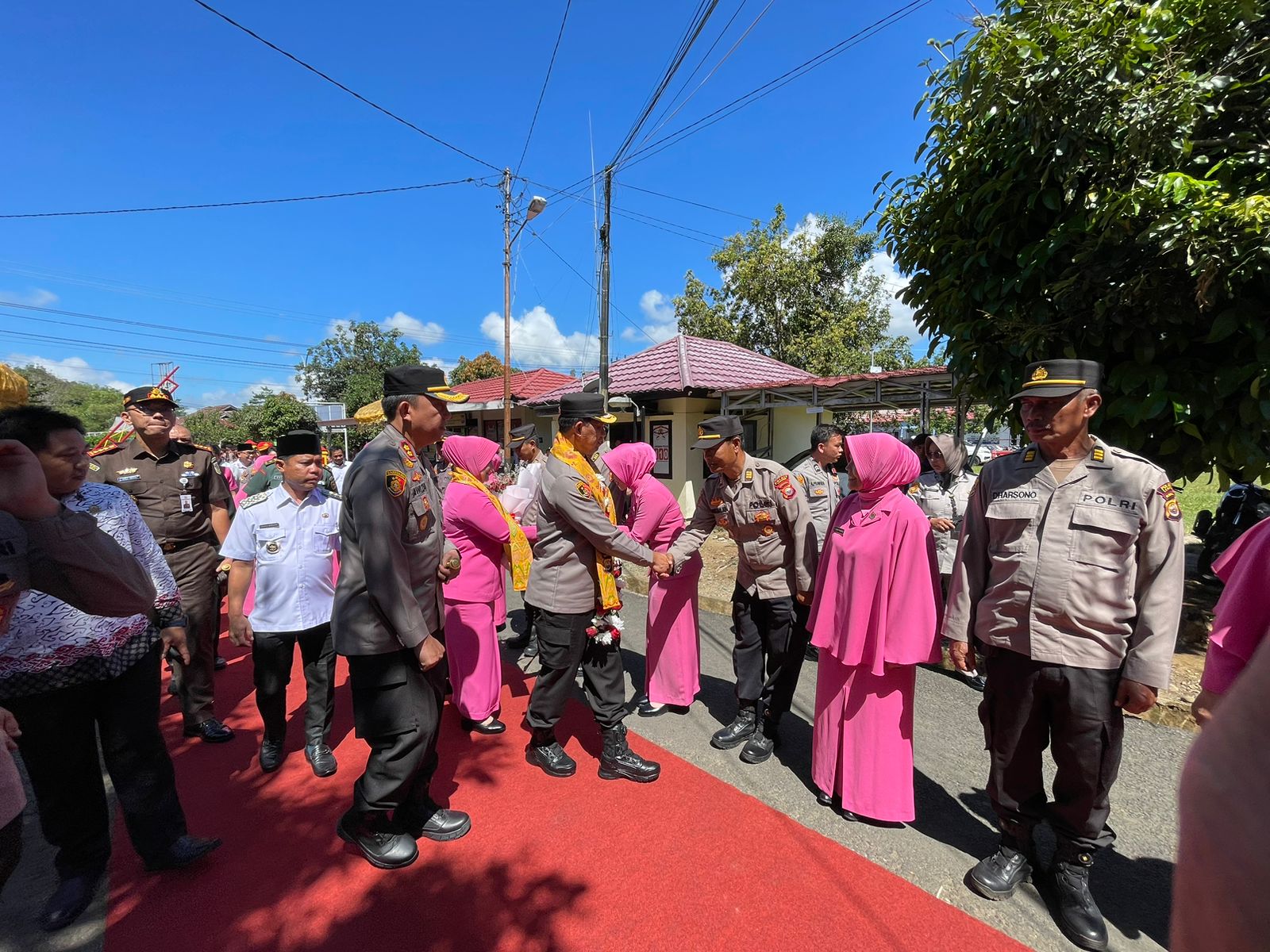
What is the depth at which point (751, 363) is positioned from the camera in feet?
44.0

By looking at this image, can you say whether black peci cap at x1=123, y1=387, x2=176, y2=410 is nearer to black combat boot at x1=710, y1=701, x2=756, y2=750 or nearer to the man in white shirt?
the man in white shirt

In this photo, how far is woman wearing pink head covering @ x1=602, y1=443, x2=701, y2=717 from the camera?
3.85 meters

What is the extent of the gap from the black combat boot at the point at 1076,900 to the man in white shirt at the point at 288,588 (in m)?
3.34

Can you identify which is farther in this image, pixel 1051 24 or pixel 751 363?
pixel 751 363

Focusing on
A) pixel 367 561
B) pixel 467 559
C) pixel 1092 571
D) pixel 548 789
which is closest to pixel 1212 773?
pixel 1092 571

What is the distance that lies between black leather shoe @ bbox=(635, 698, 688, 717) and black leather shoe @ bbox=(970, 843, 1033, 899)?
1.89m

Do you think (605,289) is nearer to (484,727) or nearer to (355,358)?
(484,727)

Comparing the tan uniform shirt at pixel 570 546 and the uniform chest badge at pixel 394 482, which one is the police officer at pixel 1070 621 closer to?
the tan uniform shirt at pixel 570 546

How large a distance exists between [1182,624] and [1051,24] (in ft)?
14.8

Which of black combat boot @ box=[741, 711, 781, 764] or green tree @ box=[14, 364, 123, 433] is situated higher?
green tree @ box=[14, 364, 123, 433]

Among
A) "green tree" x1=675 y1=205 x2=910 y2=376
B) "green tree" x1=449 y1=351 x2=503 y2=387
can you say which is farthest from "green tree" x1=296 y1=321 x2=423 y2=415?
"green tree" x1=675 y1=205 x2=910 y2=376

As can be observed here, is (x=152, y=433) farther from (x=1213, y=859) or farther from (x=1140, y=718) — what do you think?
(x=1140, y=718)

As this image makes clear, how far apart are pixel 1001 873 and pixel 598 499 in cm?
233

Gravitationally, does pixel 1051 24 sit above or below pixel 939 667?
above
